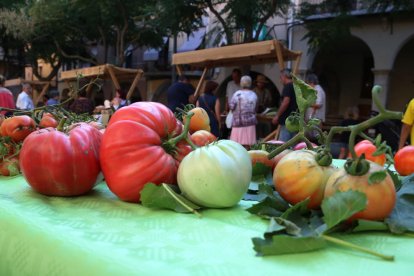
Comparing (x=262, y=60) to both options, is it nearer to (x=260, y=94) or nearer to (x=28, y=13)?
(x=260, y=94)

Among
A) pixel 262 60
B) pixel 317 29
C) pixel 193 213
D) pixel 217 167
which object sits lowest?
pixel 193 213

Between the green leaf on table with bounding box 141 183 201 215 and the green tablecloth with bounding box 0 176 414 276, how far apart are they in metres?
0.02

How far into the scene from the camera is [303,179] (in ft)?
2.82

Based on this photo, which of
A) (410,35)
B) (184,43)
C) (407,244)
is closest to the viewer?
(407,244)

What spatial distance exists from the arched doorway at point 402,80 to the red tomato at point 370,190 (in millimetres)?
12601

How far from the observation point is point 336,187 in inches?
30.5

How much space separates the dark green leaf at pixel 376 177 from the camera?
0.74m

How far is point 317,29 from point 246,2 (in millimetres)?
1792

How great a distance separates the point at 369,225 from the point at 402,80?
13064mm

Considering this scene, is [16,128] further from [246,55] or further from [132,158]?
[246,55]

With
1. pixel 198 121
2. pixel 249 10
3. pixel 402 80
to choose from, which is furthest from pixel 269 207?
pixel 402 80

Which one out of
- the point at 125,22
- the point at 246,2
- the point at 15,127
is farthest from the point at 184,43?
the point at 15,127

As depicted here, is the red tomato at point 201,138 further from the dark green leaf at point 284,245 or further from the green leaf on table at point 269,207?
the dark green leaf at point 284,245

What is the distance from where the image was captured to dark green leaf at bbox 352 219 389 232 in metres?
0.76
